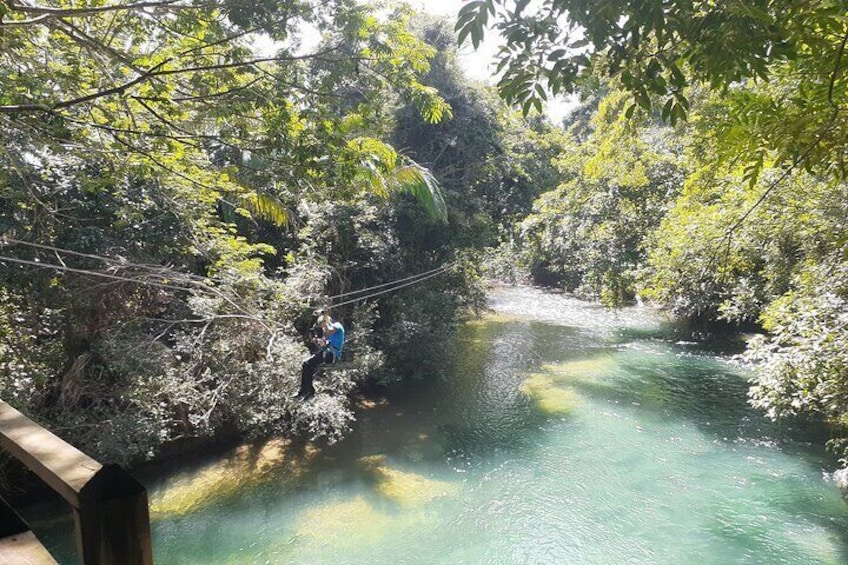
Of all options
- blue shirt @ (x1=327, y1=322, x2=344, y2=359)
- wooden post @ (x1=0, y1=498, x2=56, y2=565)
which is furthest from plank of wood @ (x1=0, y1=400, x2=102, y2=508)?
blue shirt @ (x1=327, y1=322, x2=344, y2=359)

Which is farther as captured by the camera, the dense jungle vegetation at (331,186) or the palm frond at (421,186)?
the palm frond at (421,186)

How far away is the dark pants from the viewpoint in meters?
7.10

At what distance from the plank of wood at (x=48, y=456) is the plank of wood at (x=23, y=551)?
21 centimetres

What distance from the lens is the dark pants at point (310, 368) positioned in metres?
7.10

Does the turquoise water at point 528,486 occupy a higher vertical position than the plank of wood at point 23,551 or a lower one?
lower

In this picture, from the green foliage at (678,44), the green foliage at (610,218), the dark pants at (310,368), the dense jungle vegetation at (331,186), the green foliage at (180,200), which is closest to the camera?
the green foliage at (678,44)

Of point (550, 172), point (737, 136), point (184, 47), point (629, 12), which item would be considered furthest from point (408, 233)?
point (629, 12)

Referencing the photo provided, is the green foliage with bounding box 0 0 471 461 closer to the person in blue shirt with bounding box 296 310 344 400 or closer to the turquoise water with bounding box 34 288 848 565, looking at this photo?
the person in blue shirt with bounding box 296 310 344 400

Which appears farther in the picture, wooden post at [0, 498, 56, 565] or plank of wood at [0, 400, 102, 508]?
wooden post at [0, 498, 56, 565]

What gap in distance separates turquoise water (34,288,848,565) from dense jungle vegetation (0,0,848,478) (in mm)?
751

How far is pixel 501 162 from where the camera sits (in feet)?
40.8

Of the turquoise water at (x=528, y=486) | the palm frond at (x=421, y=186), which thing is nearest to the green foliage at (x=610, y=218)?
the palm frond at (x=421, y=186)

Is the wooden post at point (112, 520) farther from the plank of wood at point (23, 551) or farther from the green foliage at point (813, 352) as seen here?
the green foliage at point (813, 352)

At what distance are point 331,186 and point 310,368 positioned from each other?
4.20m
